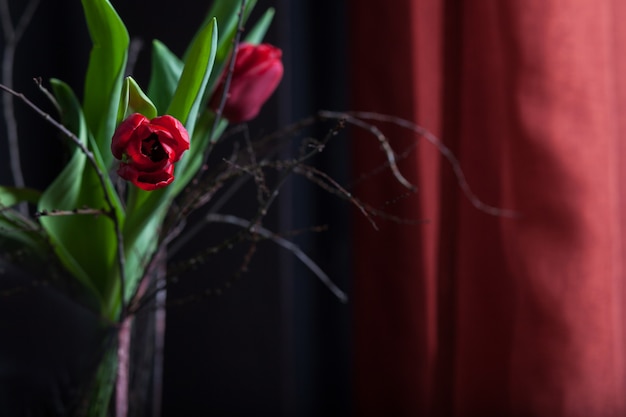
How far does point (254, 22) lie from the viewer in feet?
3.32

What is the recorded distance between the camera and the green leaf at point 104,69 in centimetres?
58

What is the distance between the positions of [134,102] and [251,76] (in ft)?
0.52

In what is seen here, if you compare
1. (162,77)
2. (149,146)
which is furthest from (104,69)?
(149,146)

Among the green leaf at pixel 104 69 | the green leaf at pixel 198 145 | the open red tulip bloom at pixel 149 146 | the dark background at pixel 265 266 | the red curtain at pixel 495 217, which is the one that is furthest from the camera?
the dark background at pixel 265 266

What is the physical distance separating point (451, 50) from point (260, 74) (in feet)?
1.31

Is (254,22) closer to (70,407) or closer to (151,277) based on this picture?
(151,277)

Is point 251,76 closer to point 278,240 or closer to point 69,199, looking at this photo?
point 69,199

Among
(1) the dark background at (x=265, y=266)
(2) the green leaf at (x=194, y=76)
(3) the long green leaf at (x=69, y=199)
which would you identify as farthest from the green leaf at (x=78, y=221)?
(1) the dark background at (x=265, y=266)

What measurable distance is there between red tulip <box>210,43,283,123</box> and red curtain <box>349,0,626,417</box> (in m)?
0.34

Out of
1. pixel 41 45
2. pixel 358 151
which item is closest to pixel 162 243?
pixel 358 151

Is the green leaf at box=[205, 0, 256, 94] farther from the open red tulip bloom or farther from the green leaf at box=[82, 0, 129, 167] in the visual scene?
the open red tulip bloom

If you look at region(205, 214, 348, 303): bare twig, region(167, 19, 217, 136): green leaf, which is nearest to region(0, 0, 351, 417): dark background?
region(205, 214, 348, 303): bare twig

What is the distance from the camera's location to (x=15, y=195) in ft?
2.19

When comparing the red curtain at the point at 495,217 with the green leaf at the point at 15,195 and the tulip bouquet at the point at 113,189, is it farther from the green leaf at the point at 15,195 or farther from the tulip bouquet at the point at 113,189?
the green leaf at the point at 15,195
